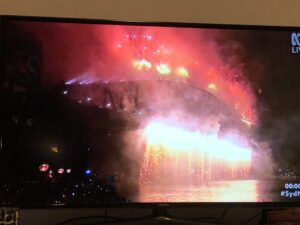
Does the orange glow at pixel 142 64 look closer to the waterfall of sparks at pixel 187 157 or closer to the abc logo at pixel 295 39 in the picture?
the waterfall of sparks at pixel 187 157

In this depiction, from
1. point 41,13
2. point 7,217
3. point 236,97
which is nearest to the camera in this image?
point 7,217

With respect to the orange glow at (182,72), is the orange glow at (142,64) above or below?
above

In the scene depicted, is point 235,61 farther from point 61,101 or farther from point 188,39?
point 61,101

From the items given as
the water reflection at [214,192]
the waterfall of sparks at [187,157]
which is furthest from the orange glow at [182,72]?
the water reflection at [214,192]

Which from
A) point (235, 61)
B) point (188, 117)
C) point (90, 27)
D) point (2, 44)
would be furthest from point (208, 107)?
point (2, 44)

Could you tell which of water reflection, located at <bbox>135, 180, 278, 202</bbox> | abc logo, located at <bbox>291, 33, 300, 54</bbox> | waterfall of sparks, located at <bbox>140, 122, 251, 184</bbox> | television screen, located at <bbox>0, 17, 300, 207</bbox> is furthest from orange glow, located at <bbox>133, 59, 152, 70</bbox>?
abc logo, located at <bbox>291, 33, 300, 54</bbox>

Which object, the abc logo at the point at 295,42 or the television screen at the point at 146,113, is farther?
the abc logo at the point at 295,42

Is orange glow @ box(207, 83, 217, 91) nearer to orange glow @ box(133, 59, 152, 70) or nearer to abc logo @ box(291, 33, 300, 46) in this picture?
orange glow @ box(133, 59, 152, 70)
